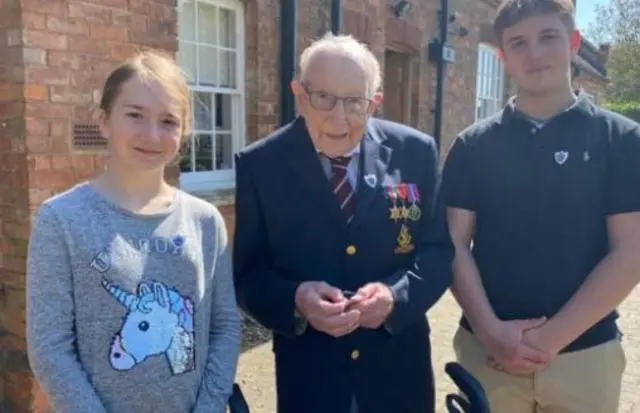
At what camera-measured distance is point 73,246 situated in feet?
5.46

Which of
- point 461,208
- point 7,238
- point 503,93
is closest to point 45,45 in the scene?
point 7,238

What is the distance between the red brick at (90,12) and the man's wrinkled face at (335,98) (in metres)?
2.37

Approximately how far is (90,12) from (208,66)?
6.14 ft

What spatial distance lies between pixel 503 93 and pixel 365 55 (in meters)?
→ 11.8

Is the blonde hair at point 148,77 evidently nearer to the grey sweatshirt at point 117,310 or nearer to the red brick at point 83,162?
the grey sweatshirt at point 117,310

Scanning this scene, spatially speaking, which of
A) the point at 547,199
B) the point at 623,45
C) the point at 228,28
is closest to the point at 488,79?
the point at 228,28

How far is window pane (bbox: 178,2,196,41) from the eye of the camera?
5305 millimetres

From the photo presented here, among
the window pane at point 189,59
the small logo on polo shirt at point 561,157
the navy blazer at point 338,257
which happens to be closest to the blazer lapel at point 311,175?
the navy blazer at point 338,257

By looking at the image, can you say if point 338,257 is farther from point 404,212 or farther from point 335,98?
point 335,98

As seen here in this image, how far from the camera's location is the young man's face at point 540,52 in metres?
2.14

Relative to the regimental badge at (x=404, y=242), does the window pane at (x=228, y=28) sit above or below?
above

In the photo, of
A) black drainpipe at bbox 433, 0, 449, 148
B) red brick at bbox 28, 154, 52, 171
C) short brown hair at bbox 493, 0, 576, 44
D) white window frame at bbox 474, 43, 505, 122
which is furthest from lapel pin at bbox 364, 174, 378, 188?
white window frame at bbox 474, 43, 505, 122

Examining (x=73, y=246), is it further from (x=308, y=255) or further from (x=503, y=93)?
(x=503, y=93)

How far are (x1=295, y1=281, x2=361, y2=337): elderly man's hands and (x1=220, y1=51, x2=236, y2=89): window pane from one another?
4.22 m
